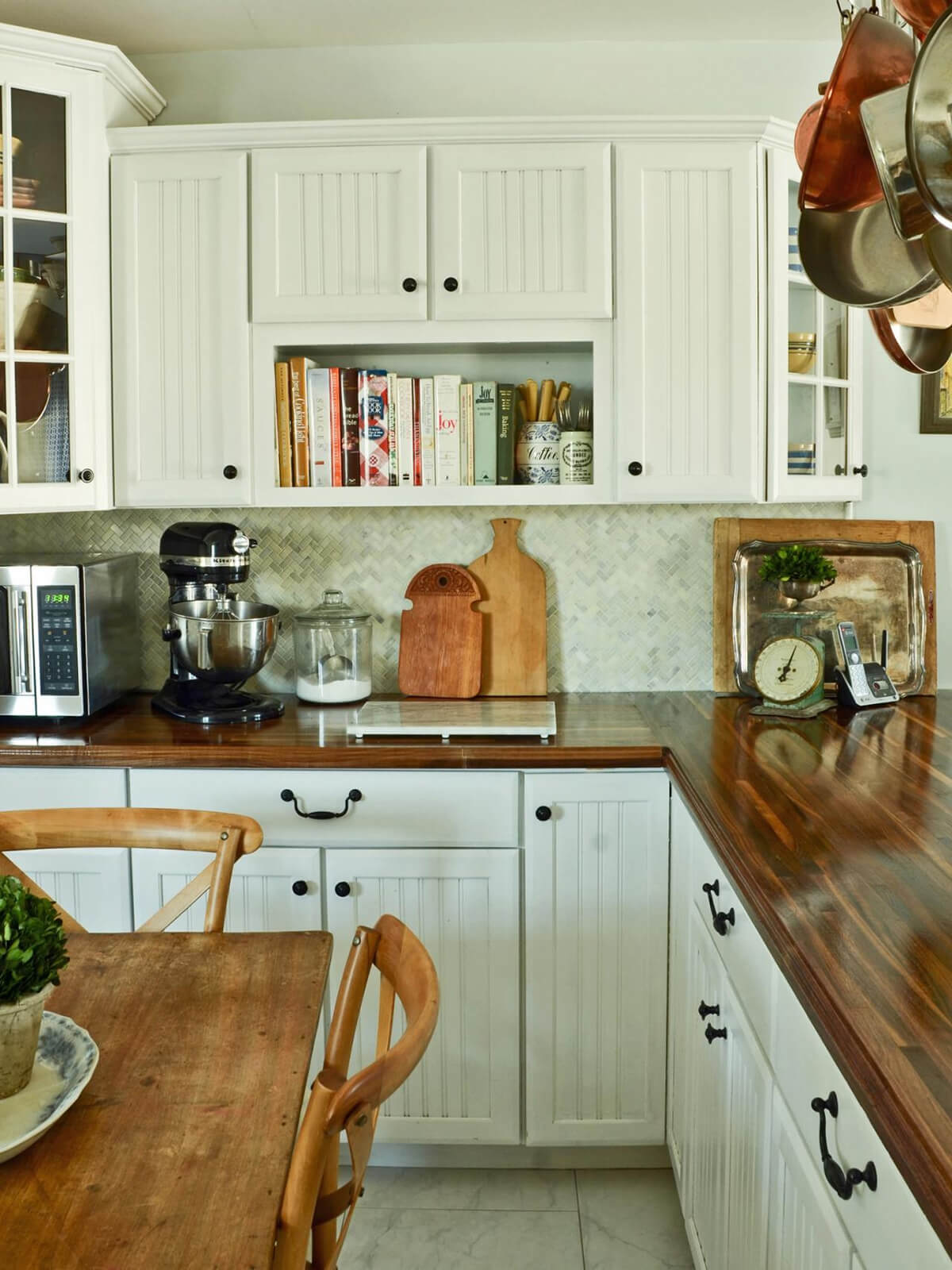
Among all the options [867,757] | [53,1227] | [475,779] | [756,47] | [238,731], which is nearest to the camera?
[53,1227]

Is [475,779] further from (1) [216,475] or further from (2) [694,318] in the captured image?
(2) [694,318]

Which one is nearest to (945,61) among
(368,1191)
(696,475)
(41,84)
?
(696,475)

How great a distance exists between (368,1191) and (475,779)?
93 cm

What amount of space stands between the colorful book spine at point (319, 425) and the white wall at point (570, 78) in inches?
27.8

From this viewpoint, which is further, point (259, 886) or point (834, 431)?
point (834, 431)

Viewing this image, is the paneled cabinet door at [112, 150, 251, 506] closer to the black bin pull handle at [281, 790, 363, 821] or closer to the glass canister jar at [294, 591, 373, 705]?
the glass canister jar at [294, 591, 373, 705]

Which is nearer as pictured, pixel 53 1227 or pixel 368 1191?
pixel 53 1227

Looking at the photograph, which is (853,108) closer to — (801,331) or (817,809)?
(817,809)

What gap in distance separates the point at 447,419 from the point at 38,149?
108 centimetres

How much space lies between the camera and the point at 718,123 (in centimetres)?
254

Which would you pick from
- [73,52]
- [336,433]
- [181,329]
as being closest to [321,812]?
[336,433]

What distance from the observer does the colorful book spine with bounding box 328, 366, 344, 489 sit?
107 inches

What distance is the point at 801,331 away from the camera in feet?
8.77

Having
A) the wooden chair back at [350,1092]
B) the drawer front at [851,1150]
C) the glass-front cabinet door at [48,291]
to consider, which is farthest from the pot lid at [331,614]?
the drawer front at [851,1150]
